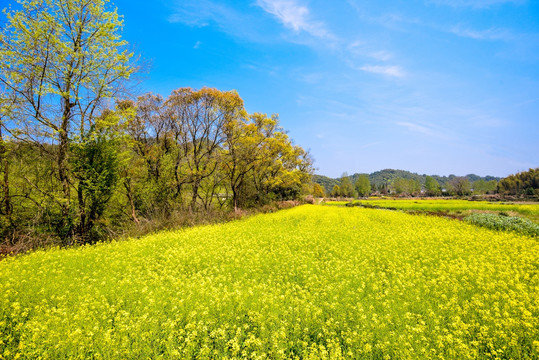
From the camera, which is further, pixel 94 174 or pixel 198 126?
pixel 198 126

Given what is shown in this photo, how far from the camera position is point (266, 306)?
503 cm

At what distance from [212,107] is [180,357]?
2338 centimetres

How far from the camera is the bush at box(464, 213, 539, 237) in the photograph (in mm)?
15383

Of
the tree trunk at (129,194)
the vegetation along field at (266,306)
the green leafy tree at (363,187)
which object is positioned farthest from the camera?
the green leafy tree at (363,187)

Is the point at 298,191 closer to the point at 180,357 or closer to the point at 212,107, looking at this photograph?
the point at 212,107

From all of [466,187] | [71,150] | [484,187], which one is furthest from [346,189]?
[71,150]

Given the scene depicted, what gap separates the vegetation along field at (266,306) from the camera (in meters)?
4.11

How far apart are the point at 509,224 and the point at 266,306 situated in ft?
70.6

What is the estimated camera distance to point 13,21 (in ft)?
34.9

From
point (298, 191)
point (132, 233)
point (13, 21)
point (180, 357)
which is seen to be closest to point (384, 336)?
point (180, 357)

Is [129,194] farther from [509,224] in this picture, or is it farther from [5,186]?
[509,224]

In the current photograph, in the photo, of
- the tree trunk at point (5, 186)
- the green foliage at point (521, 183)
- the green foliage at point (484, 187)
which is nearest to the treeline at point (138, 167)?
the tree trunk at point (5, 186)

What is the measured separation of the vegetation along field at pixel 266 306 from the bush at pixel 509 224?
6.43m

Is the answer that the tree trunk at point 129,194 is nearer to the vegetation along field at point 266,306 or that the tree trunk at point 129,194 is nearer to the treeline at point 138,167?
the treeline at point 138,167
